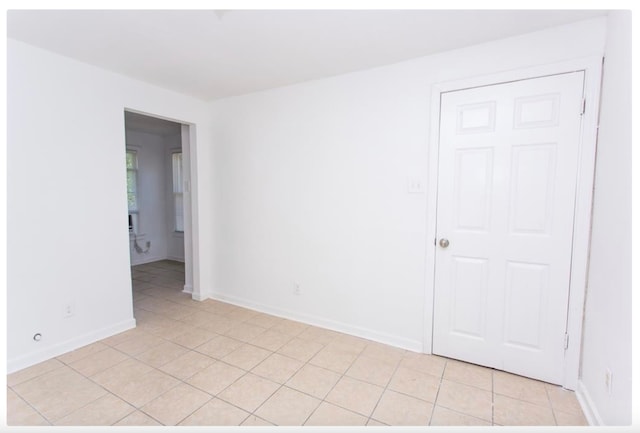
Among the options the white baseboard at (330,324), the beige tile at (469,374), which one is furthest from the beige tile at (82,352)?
the beige tile at (469,374)

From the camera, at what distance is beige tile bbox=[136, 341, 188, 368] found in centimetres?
238

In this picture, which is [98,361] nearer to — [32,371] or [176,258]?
[32,371]

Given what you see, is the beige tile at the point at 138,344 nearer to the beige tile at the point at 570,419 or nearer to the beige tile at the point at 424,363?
the beige tile at the point at 424,363

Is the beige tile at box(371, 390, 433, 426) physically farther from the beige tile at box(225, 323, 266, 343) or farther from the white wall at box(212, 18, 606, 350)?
the beige tile at box(225, 323, 266, 343)

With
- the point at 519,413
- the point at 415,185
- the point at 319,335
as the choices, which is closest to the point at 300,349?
the point at 319,335

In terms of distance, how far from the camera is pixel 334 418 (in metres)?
1.78

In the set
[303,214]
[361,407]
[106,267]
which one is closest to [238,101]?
[303,214]

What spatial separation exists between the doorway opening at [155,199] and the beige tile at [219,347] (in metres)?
2.43

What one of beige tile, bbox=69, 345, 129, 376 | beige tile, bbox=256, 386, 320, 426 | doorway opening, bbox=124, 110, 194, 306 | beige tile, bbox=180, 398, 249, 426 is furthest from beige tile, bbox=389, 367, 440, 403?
doorway opening, bbox=124, 110, 194, 306

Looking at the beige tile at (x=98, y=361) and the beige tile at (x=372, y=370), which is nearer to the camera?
the beige tile at (x=372, y=370)

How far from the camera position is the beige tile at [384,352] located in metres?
2.43

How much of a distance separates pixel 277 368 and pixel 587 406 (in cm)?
193

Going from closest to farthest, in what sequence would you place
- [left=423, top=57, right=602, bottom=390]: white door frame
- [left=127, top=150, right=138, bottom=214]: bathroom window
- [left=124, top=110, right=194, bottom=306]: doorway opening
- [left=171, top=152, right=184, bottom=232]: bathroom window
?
1. [left=423, top=57, right=602, bottom=390]: white door frame
2. [left=124, top=110, right=194, bottom=306]: doorway opening
3. [left=127, top=150, right=138, bottom=214]: bathroom window
4. [left=171, top=152, right=184, bottom=232]: bathroom window

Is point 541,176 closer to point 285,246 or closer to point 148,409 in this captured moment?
point 285,246
